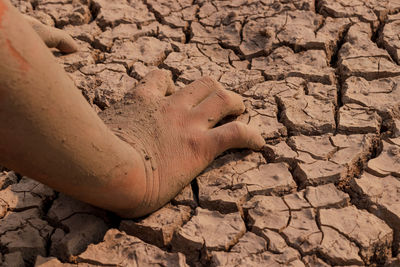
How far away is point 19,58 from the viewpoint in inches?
48.6

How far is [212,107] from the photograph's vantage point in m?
2.00

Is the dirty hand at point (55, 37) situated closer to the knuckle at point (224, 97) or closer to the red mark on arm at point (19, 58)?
the knuckle at point (224, 97)

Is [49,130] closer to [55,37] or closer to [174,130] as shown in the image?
[174,130]

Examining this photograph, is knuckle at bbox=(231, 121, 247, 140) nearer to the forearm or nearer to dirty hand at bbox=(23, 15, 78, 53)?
the forearm

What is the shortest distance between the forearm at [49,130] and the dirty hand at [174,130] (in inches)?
6.5

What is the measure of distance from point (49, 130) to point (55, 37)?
4.77 feet

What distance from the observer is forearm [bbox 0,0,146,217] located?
1.23 meters

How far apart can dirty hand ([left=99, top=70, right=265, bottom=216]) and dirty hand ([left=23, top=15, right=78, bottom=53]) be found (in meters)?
0.77

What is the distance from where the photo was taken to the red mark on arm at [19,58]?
1210 millimetres

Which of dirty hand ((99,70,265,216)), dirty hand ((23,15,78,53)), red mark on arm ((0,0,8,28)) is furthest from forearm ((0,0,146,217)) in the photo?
dirty hand ((23,15,78,53))

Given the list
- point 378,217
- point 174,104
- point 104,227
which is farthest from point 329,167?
point 104,227

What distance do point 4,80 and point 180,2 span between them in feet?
6.83

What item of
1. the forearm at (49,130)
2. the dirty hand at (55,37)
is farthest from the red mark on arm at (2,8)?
the dirty hand at (55,37)

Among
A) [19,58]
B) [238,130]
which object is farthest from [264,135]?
[19,58]
